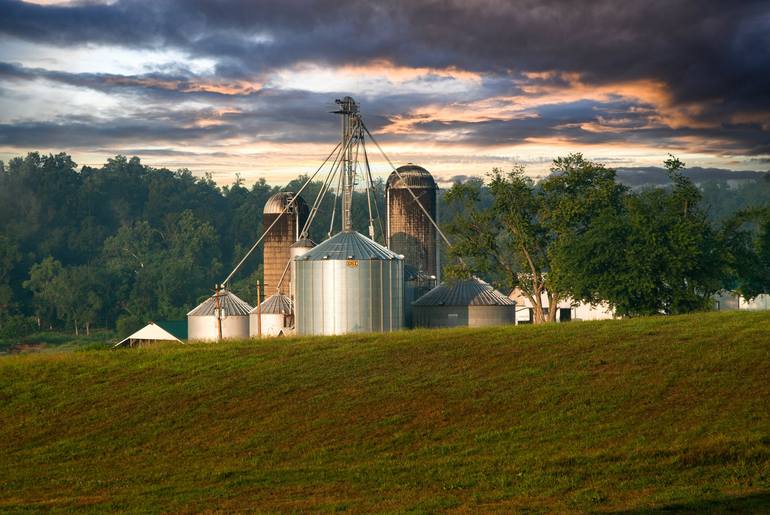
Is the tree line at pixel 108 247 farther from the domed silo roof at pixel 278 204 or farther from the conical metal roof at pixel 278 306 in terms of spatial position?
the conical metal roof at pixel 278 306

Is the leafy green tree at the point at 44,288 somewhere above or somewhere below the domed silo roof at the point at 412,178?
below

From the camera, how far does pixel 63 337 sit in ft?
417

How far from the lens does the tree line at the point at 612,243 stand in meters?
62.2

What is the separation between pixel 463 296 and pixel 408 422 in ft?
117

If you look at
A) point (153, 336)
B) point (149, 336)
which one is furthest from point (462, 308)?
point (149, 336)

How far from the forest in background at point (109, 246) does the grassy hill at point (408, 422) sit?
265 feet

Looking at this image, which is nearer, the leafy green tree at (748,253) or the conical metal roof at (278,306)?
the leafy green tree at (748,253)

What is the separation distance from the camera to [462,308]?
68312 millimetres

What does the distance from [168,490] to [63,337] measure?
10579 centimetres

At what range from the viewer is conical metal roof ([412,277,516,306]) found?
225ft

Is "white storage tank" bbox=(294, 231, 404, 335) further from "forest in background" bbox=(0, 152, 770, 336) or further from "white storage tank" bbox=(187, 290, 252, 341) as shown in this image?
"forest in background" bbox=(0, 152, 770, 336)

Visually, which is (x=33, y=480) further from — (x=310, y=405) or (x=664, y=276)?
(x=664, y=276)

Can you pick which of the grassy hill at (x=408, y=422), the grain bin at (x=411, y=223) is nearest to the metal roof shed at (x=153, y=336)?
the grain bin at (x=411, y=223)

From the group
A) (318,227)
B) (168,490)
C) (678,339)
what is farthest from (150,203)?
(168,490)
